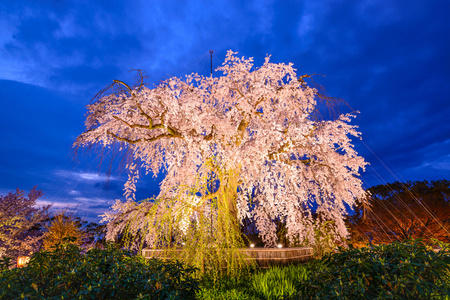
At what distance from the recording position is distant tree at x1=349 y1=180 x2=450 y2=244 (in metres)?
12.8

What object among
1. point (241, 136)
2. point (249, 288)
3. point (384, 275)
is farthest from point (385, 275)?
point (241, 136)

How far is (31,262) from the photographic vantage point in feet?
9.43

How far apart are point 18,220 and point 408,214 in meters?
19.2

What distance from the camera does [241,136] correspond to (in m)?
9.34

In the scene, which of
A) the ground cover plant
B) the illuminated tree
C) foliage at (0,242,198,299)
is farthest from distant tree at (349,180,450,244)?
foliage at (0,242,198,299)

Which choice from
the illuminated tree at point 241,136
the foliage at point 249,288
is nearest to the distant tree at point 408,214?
the illuminated tree at point 241,136

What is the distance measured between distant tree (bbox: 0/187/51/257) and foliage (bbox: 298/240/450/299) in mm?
11824

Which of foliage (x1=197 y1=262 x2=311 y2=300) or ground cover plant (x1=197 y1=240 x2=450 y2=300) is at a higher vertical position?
ground cover plant (x1=197 y1=240 x2=450 y2=300)

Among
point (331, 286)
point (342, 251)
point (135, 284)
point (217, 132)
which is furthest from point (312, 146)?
point (135, 284)

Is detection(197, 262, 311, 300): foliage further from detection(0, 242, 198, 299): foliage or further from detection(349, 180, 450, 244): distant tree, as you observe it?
detection(349, 180, 450, 244): distant tree

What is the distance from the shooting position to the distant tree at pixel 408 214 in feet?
42.1

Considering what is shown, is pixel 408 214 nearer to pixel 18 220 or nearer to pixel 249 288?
pixel 249 288

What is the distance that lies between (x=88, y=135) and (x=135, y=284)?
642cm

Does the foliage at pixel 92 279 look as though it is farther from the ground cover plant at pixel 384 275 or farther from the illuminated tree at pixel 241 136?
the illuminated tree at pixel 241 136
